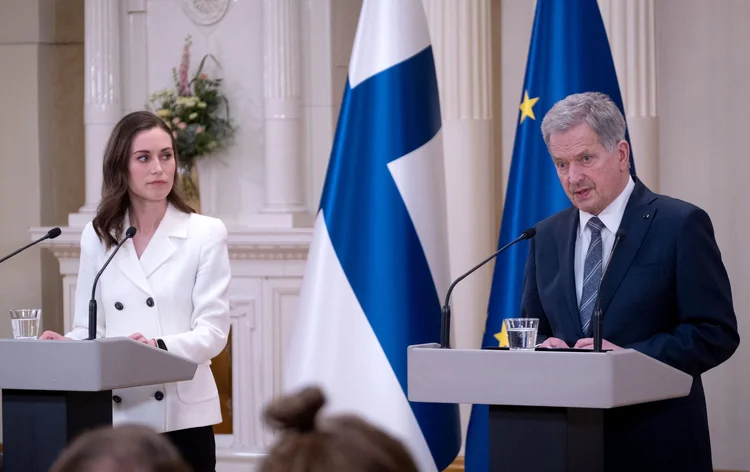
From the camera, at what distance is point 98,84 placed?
6777mm

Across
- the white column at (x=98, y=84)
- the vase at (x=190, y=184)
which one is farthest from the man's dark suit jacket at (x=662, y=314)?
the white column at (x=98, y=84)

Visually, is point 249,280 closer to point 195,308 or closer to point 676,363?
point 195,308

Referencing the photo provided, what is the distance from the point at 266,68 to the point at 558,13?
276cm

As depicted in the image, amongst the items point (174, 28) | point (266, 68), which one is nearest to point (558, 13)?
point (266, 68)

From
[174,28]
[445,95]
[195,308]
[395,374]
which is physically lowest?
[395,374]

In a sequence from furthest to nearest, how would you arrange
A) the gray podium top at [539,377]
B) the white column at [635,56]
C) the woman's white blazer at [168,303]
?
the white column at [635,56] < the woman's white blazer at [168,303] < the gray podium top at [539,377]

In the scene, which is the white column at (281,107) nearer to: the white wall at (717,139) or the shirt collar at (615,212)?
the white wall at (717,139)

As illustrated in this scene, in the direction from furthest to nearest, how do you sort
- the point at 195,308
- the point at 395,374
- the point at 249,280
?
1. the point at 249,280
2. the point at 395,374
3. the point at 195,308

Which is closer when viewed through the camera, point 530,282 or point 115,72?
point 530,282

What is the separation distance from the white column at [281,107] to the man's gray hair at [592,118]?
12.3ft

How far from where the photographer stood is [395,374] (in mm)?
3645

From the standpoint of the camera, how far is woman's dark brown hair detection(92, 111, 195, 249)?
10.7 ft

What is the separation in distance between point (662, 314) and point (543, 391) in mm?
545

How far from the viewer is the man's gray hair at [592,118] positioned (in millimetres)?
2787
